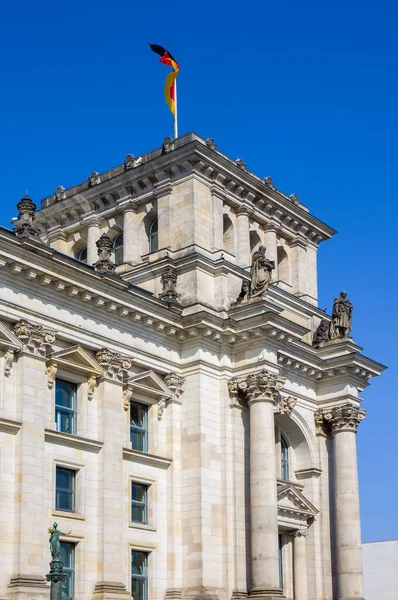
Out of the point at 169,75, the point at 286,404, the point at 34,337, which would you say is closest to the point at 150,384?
the point at 34,337

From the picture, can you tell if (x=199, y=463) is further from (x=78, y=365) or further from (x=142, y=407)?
(x=78, y=365)

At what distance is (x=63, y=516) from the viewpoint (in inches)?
1291

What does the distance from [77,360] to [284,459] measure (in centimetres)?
1266

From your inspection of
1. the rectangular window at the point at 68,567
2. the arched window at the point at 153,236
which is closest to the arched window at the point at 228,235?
the arched window at the point at 153,236

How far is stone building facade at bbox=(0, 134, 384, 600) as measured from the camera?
32500 millimetres

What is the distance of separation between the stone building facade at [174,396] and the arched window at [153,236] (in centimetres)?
21

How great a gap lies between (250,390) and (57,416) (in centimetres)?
790

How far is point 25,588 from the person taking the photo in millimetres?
30016

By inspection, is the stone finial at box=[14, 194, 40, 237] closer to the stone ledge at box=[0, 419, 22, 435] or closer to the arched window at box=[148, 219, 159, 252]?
the stone ledge at box=[0, 419, 22, 435]

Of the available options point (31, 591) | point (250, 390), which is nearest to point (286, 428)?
point (250, 390)

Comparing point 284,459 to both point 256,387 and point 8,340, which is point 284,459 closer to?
point 256,387

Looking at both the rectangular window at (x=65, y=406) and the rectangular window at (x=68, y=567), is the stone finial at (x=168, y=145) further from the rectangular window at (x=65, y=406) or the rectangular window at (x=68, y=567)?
the rectangular window at (x=68, y=567)

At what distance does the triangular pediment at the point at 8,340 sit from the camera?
31.7 metres

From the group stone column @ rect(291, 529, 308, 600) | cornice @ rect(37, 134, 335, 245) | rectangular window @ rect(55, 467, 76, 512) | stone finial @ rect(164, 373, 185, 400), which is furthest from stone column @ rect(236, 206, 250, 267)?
rectangular window @ rect(55, 467, 76, 512)
